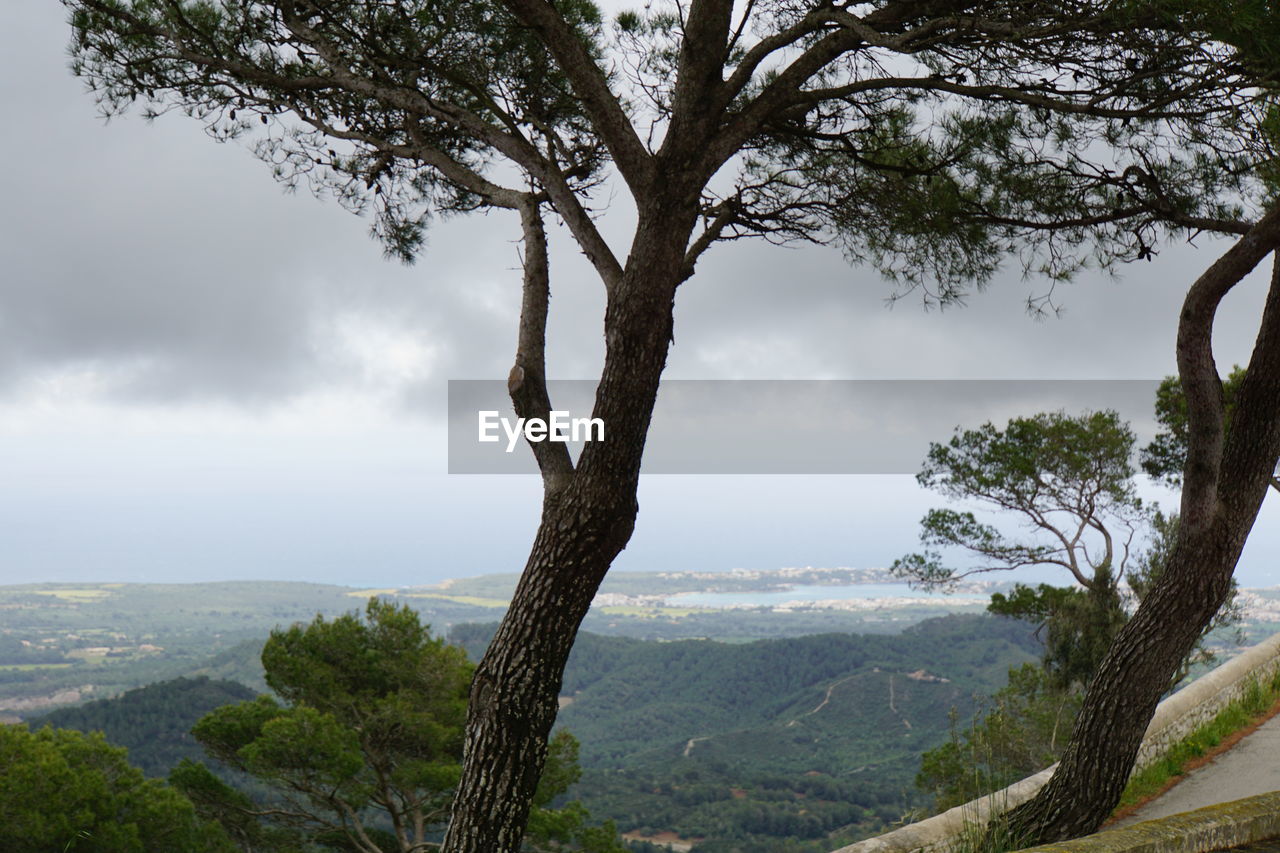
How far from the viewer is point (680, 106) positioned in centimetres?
331

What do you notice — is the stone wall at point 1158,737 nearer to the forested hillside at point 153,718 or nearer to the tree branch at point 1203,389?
the tree branch at point 1203,389

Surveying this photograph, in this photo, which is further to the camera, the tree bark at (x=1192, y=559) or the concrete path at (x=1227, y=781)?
the concrete path at (x=1227, y=781)

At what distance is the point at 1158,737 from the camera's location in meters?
4.97

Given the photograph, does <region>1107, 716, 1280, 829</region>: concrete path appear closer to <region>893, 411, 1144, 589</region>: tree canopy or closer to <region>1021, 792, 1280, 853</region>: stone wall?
<region>1021, 792, 1280, 853</region>: stone wall

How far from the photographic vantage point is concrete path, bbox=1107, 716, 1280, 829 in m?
4.25

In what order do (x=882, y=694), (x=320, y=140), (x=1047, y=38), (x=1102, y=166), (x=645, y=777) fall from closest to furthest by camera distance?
1. (x=1047, y=38)
2. (x=1102, y=166)
3. (x=320, y=140)
4. (x=645, y=777)
5. (x=882, y=694)

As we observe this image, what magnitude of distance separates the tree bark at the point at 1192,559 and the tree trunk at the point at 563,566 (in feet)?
6.08

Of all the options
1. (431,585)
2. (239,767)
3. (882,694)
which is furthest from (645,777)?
(431,585)

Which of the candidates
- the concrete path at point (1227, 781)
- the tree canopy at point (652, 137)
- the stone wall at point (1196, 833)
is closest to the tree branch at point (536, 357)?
the tree canopy at point (652, 137)

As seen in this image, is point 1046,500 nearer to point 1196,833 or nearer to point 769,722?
point 1196,833

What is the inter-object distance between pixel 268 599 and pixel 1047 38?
79.7 m

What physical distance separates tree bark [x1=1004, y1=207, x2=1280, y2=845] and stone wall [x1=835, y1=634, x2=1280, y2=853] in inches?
9.9

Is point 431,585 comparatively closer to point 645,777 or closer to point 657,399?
point 645,777

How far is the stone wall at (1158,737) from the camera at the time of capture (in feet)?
10.5
